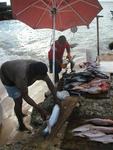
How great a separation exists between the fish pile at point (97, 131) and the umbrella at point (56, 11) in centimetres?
329

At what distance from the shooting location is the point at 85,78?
822cm

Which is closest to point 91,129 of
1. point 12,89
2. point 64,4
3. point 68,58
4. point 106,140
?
point 106,140

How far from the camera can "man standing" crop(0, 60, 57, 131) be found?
5.89 metres

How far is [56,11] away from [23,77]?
2590 millimetres

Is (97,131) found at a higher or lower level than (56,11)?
lower

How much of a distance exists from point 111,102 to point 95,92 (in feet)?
1.46

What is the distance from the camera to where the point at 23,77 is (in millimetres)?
6094

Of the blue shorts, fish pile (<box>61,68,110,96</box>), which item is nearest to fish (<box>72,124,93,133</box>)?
the blue shorts

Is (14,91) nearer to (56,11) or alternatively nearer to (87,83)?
(87,83)

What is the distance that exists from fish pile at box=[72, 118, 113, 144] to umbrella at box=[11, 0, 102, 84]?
10.8 feet

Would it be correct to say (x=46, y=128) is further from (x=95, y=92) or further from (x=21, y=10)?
(x=21, y=10)

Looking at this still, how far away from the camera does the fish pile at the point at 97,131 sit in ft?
16.9

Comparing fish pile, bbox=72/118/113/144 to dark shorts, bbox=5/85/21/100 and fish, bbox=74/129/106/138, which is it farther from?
dark shorts, bbox=5/85/21/100

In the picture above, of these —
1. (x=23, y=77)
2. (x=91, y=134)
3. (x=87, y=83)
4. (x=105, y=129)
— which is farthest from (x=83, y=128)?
(x=87, y=83)
